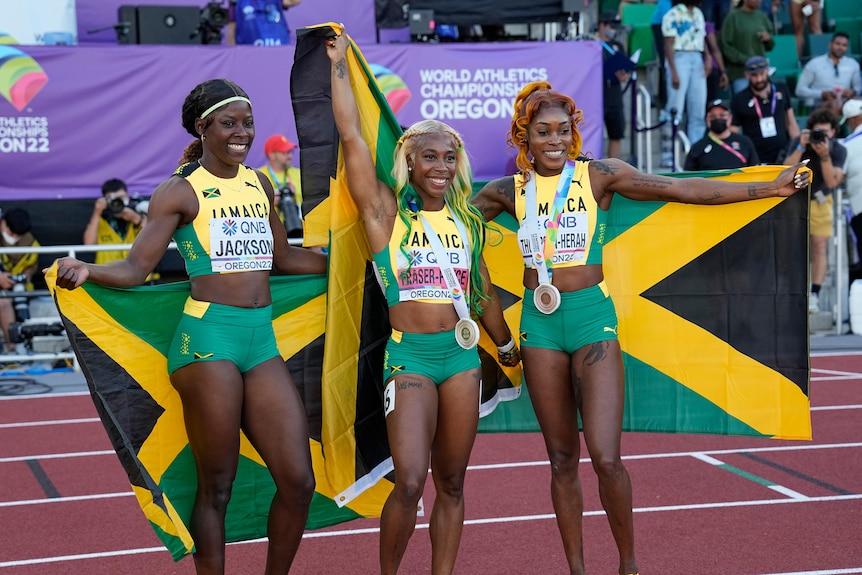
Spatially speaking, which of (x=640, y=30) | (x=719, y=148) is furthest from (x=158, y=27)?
(x=640, y=30)

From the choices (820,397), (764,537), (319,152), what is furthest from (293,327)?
(820,397)

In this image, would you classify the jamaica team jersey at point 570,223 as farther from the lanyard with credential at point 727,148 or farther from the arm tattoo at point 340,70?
the lanyard with credential at point 727,148

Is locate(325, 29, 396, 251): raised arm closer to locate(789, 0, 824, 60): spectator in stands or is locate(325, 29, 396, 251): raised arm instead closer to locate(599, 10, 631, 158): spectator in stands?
locate(599, 10, 631, 158): spectator in stands

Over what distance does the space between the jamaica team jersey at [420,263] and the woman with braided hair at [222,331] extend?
0.51 metres

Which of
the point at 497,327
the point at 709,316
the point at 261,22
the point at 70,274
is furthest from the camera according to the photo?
the point at 261,22

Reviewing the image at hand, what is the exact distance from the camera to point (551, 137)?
15.9 feet

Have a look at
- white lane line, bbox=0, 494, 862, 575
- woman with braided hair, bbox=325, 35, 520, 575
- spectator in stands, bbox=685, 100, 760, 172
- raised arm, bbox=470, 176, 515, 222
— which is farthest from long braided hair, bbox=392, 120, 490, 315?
spectator in stands, bbox=685, 100, 760, 172

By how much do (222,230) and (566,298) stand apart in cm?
148

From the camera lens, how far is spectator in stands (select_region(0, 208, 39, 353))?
1059cm

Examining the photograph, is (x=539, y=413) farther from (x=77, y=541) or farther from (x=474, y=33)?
(x=474, y=33)

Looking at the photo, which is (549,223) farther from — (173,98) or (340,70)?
(173,98)

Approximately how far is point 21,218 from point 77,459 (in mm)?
3722

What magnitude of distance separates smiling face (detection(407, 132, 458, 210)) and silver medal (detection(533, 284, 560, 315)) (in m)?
0.59

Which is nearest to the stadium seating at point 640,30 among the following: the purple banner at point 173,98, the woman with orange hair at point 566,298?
the purple banner at point 173,98
